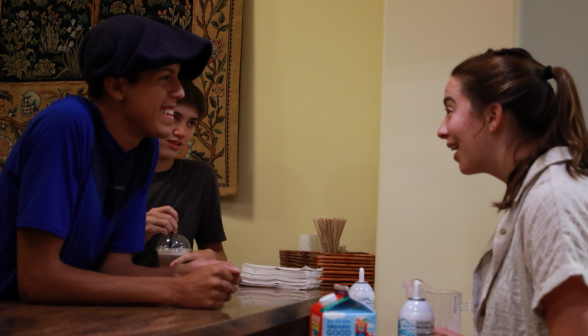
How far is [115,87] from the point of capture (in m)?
1.31

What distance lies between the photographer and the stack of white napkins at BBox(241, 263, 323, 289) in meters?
1.84

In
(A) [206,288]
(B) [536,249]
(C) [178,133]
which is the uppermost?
(C) [178,133]

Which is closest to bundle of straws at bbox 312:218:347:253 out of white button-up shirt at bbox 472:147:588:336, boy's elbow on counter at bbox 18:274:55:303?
white button-up shirt at bbox 472:147:588:336

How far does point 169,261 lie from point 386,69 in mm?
1286

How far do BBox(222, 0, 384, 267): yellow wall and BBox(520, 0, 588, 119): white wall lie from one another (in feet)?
2.52

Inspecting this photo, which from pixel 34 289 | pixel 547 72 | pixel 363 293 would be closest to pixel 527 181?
pixel 547 72

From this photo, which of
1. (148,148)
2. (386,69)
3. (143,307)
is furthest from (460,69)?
(143,307)

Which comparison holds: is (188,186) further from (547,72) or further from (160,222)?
(547,72)

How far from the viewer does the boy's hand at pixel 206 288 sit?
119 cm

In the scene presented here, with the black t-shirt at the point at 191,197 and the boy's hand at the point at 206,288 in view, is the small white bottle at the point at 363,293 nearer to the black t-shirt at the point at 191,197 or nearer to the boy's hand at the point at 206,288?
the boy's hand at the point at 206,288

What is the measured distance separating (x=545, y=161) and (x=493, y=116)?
234mm

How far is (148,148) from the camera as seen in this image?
146cm

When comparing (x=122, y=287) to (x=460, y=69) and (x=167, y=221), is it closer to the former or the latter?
(x=167, y=221)

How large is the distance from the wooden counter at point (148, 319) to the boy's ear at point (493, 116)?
2.37 feet
